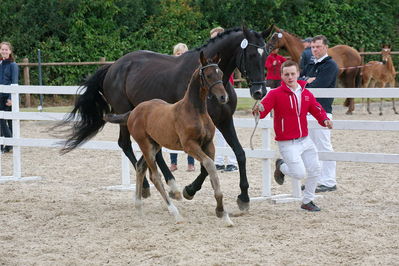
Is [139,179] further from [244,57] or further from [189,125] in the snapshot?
[244,57]

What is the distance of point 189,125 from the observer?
644 cm

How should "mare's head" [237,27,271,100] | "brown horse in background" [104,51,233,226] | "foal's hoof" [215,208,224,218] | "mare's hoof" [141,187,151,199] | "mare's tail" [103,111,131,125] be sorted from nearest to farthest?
1. "brown horse in background" [104,51,233,226]
2. "foal's hoof" [215,208,224,218]
3. "mare's head" [237,27,271,100]
4. "mare's tail" [103,111,131,125]
5. "mare's hoof" [141,187,151,199]

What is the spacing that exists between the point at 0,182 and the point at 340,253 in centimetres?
566

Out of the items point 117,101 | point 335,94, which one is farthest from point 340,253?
point 117,101

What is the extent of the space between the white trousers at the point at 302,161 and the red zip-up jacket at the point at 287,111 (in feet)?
0.27

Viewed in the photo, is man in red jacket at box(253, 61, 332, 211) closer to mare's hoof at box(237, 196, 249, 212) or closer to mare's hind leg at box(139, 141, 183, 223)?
mare's hoof at box(237, 196, 249, 212)

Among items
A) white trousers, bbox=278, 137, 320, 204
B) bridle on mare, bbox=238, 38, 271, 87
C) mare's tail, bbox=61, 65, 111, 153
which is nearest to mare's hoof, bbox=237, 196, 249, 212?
white trousers, bbox=278, 137, 320, 204

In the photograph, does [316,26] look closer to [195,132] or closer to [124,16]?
[124,16]

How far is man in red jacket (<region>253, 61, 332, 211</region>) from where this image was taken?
701cm

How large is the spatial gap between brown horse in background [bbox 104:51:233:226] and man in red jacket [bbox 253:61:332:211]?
0.74 metres

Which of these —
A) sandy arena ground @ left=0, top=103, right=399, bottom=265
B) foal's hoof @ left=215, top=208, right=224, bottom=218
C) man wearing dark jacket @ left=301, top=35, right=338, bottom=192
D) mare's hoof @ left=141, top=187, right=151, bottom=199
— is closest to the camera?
sandy arena ground @ left=0, top=103, right=399, bottom=265

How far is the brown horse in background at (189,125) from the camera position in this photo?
6262mm

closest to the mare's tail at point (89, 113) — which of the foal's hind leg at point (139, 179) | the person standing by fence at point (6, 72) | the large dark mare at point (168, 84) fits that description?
the large dark mare at point (168, 84)

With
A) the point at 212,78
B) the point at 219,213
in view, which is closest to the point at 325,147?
the point at 219,213
